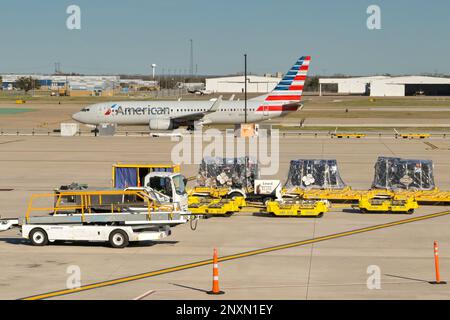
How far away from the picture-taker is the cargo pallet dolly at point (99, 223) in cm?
2477

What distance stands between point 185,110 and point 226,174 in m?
40.0

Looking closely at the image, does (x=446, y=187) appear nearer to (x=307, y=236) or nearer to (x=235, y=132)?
(x=307, y=236)

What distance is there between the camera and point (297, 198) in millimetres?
35469

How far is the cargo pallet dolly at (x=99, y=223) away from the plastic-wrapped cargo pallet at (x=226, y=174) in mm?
10779

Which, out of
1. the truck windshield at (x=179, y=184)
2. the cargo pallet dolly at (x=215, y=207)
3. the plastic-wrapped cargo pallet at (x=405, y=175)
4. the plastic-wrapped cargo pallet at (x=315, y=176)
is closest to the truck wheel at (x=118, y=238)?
the truck windshield at (x=179, y=184)

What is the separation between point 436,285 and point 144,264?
27.8ft

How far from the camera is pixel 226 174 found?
120 feet

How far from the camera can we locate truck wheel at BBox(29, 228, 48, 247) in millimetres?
25047

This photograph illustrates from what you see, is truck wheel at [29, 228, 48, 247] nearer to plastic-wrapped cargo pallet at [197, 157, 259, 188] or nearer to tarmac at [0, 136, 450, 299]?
tarmac at [0, 136, 450, 299]

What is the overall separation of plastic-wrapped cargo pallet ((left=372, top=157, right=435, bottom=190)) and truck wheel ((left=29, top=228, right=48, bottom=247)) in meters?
17.9

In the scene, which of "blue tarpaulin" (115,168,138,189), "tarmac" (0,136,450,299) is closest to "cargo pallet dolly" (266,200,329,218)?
"tarmac" (0,136,450,299)

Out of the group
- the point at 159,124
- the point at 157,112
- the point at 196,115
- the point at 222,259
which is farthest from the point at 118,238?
the point at 157,112

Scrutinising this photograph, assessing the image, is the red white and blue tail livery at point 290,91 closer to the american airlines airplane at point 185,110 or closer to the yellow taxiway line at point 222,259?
the american airlines airplane at point 185,110
